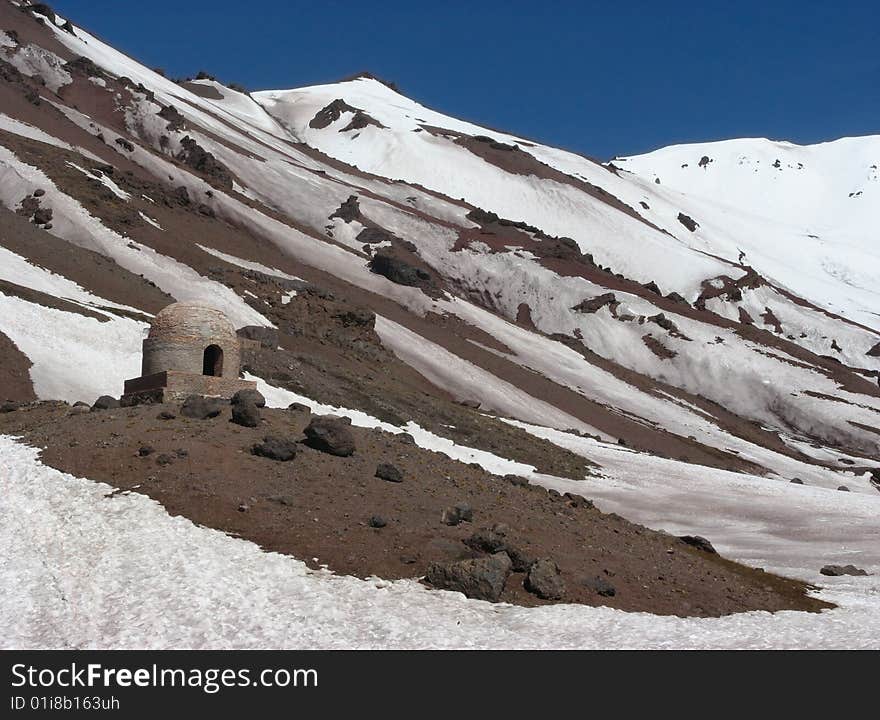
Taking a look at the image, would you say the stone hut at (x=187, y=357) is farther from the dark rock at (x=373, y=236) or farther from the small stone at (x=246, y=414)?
the dark rock at (x=373, y=236)

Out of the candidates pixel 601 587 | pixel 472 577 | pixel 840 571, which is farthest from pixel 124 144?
pixel 472 577

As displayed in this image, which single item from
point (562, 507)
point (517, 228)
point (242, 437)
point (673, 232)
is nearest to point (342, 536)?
point (242, 437)

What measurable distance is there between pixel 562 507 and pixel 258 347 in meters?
28.1

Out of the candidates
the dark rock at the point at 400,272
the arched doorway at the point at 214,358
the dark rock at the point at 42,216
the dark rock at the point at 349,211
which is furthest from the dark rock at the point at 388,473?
the dark rock at the point at 349,211

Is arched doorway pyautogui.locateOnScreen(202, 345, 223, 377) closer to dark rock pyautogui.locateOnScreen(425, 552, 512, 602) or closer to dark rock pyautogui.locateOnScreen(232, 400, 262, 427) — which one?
dark rock pyautogui.locateOnScreen(232, 400, 262, 427)

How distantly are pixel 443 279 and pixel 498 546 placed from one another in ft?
319

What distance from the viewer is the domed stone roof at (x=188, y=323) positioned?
113 feet

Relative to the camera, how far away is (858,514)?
144 ft

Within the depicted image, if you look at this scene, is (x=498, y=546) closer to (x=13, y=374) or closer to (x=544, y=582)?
(x=544, y=582)

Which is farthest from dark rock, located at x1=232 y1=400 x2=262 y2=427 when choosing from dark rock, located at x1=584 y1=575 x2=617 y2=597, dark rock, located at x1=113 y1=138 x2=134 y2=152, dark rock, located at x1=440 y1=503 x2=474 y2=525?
dark rock, located at x1=113 y1=138 x2=134 y2=152

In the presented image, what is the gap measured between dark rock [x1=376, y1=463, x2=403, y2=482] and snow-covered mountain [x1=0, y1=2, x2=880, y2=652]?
1715cm

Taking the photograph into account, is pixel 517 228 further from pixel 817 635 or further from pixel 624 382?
pixel 817 635

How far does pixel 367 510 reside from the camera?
950 inches
